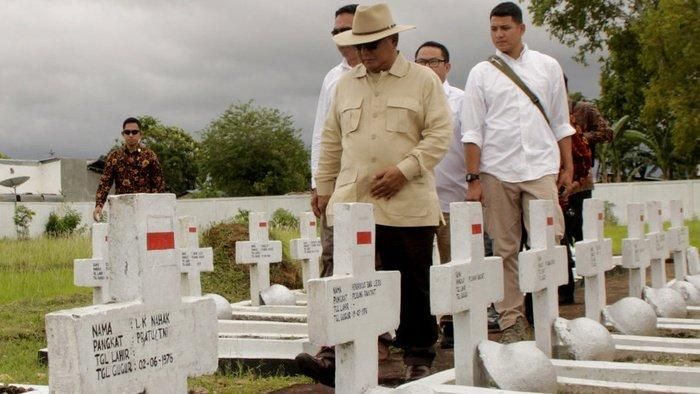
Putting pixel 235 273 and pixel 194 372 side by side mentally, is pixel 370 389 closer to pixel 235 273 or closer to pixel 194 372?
pixel 194 372

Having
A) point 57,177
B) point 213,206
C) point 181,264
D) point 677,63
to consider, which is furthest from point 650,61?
point 57,177

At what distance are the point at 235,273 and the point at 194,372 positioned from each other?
318 inches

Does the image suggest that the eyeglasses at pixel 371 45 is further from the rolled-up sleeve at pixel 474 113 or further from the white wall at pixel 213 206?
the white wall at pixel 213 206

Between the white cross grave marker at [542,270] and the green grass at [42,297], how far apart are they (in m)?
1.36

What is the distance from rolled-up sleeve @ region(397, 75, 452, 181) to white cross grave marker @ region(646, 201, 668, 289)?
3.58 meters

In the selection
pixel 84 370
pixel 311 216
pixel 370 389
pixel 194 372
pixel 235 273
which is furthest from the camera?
pixel 235 273

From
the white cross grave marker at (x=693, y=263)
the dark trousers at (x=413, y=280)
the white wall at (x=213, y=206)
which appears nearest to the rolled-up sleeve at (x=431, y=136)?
the dark trousers at (x=413, y=280)

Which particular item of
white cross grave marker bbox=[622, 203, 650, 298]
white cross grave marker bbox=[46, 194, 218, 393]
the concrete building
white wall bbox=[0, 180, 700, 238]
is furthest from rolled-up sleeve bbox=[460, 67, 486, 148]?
the concrete building

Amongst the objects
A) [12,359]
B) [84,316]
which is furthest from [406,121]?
[12,359]

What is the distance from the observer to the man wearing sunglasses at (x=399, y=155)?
18.4 ft

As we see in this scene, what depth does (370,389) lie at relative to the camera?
190 inches

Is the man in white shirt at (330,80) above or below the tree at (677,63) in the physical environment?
below

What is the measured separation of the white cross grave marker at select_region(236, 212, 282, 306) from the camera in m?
9.36

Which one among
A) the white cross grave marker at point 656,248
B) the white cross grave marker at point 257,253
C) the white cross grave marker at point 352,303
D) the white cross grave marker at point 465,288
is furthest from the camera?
the white cross grave marker at point 257,253
